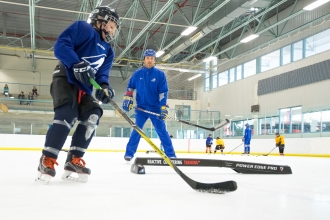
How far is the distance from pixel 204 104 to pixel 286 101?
412 centimetres

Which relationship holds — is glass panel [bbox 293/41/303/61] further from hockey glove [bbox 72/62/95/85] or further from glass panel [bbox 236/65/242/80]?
hockey glove [bbox 72/62/95/85]

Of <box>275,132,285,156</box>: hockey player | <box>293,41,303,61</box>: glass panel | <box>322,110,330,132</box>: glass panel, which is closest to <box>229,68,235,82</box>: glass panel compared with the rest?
<box>293,41,303,61</box>: glass panel

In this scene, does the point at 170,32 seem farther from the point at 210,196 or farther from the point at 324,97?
the point at 210,196

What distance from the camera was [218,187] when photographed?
156 centimetres

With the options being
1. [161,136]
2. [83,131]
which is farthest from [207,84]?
[83,131]

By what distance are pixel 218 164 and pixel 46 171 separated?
1.44 m

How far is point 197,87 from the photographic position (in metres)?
15.7

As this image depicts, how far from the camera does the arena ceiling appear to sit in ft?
35.2

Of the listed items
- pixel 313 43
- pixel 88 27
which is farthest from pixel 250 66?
pixel 88 27

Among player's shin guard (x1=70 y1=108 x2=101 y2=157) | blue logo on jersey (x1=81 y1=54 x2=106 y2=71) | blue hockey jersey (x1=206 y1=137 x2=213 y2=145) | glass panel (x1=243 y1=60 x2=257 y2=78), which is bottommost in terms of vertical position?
blue hockey jersey (x1=206 y1=137 x2=213 y2=145)

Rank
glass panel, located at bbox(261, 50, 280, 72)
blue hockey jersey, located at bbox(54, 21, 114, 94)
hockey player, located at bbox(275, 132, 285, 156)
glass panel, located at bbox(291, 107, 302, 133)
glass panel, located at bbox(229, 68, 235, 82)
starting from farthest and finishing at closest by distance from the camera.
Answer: glass panel, located at bbox(229, 68, 235, 82) → glass panel, located at bbox(261, 50, 280, 72) → glass panel, located at bbox(291, 107, 302, 133) → hockey player, located at bbox(275, 132, 285, 156) → blue hockey jersey, located at bbox(54, 21, 114, 94)

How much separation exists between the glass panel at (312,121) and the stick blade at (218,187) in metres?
10.6

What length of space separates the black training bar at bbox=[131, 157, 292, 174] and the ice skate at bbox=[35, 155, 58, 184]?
2.79 ft

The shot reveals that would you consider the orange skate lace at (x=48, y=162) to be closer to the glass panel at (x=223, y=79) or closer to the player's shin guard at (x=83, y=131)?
the player's shin guard at (x=83, y=131)
